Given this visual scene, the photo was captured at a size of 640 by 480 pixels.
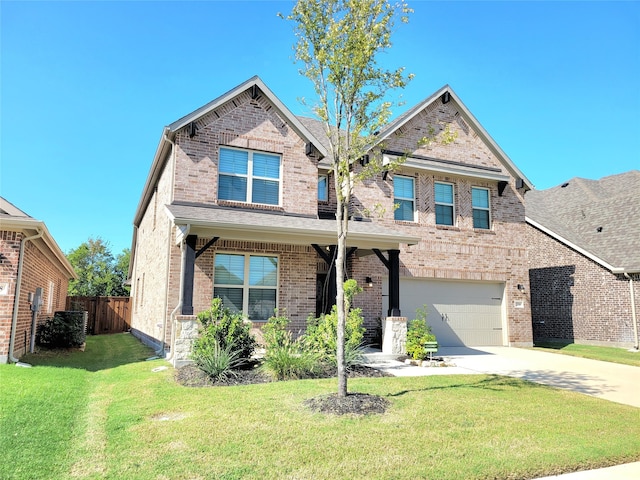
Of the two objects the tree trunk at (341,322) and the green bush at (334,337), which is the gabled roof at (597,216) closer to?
the green bush at (334,337)

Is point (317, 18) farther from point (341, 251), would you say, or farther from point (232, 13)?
point (232, 13)

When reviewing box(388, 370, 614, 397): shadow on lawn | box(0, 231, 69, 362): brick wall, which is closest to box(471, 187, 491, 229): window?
box(388, 370, 614, 397): shadow on lawn

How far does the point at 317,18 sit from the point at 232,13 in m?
4.93

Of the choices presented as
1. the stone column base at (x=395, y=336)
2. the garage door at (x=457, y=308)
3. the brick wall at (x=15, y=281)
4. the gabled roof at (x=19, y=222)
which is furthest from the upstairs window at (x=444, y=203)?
the brick wall at (x=15, y=281)

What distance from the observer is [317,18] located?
7223 mm

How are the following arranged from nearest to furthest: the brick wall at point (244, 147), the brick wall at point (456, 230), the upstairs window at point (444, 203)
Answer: the brick wall at point (244, 147), the brick wall at point (456, 230), the upstairs window at point (444, 203)

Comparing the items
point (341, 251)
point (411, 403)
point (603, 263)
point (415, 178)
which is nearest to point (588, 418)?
point (411, 403)

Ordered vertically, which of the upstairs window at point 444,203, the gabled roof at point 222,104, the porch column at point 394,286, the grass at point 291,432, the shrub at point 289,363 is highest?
the gabled roof at point 222,104

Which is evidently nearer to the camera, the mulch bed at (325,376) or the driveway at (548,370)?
the mulch bed at (325,376)

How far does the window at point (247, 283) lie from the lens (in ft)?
39.3

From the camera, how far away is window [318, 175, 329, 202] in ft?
47.7

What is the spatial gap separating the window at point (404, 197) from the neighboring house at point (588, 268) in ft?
24.0

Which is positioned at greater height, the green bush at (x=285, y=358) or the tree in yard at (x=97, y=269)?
the tree in yard at (x=97, y=269)

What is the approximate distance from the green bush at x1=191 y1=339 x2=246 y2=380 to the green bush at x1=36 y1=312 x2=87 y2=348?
5.98 m
